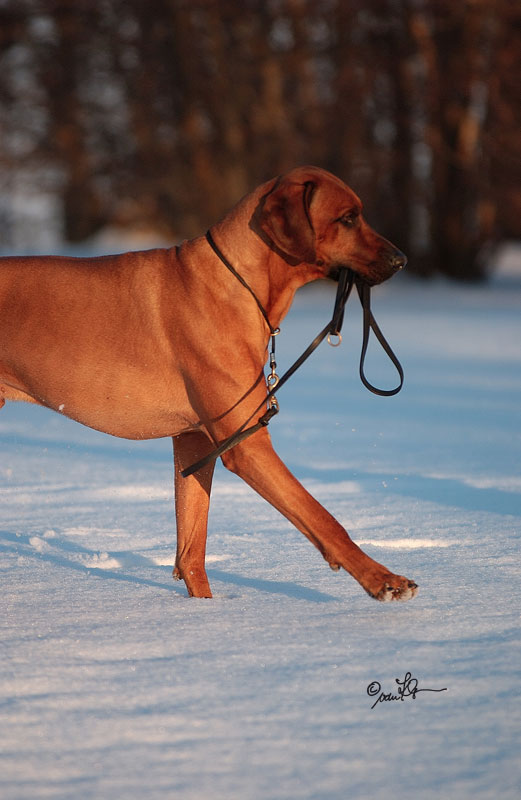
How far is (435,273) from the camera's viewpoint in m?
24.8

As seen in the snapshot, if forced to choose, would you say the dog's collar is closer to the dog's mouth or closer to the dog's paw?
the dog's mouth

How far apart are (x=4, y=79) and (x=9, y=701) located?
25.2 m

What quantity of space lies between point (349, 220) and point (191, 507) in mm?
1168

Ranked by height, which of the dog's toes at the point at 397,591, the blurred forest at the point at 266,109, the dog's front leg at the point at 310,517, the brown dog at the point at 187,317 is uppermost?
the brown dog at the point at 187,317

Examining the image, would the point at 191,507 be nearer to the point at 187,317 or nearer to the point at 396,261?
the point at 187,317

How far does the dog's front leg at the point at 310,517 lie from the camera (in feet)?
11.6

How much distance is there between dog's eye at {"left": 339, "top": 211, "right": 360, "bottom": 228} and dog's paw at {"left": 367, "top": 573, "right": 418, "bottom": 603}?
1188 mm

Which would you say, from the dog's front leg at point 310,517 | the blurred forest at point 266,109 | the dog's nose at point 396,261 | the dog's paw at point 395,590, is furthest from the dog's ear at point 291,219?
the blurred forest at point 266,109

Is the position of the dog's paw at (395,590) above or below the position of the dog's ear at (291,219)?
below

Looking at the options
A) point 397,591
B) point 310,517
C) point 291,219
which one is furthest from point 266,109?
point 397,591

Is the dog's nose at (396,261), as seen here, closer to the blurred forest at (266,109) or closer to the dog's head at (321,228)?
the dog's head at (321,228)

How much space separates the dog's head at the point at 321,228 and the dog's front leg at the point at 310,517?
0.63 meters

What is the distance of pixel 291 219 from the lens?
12.2 ft

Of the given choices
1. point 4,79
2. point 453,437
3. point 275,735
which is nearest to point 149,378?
point 275,735
